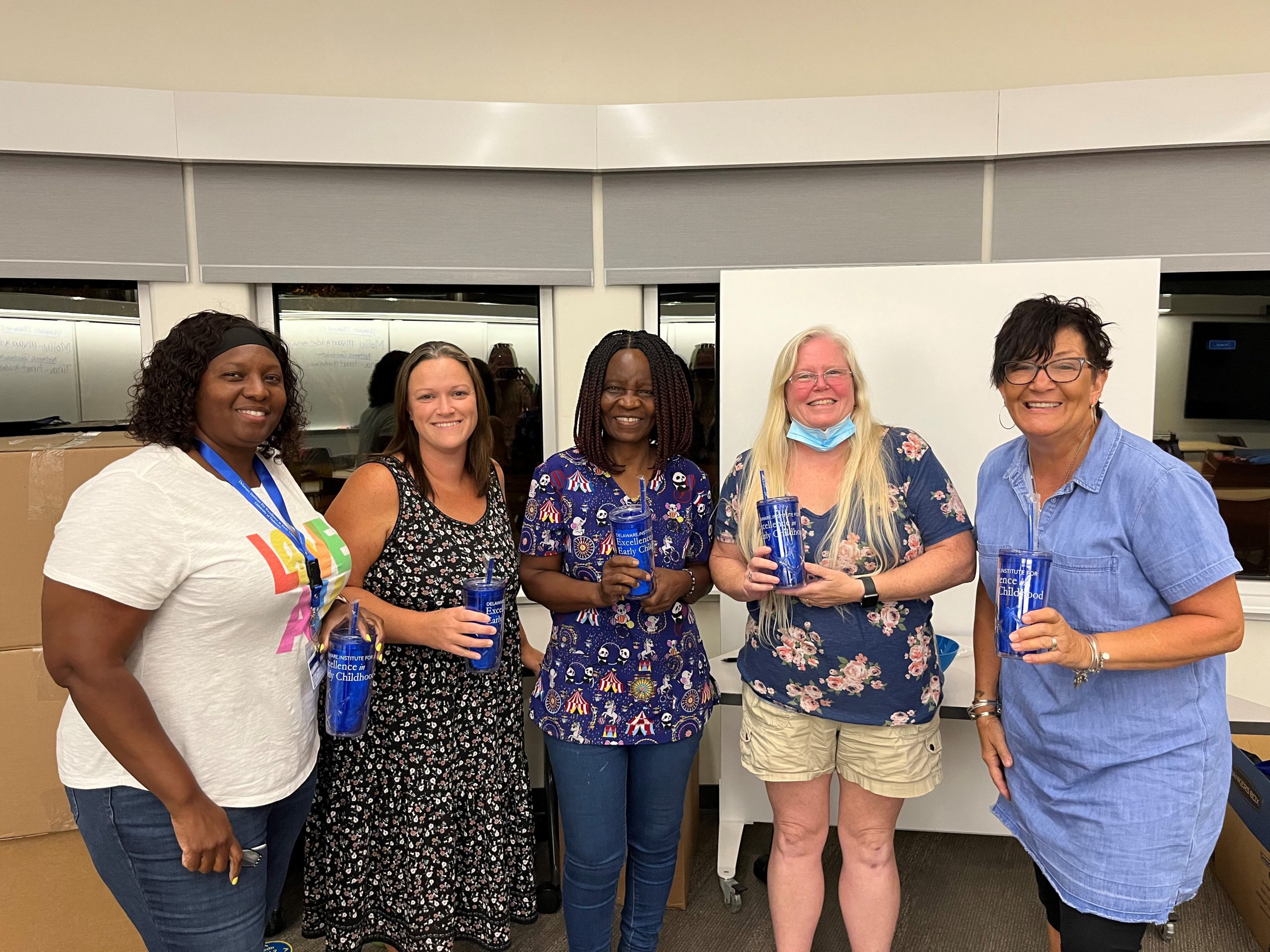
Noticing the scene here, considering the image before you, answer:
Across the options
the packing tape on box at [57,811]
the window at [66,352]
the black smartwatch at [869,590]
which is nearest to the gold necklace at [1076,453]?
the black smartwatch at [869,590]

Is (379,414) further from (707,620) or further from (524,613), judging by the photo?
(707,620)

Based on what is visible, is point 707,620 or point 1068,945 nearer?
point 1068,945

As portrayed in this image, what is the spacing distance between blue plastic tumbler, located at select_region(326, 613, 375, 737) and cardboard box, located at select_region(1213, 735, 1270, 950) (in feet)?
7.30

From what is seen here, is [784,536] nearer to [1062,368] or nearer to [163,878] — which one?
[1062,368]

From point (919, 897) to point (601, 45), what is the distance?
3.18 meters

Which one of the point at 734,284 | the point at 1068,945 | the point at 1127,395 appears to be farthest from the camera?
the point at 734,284

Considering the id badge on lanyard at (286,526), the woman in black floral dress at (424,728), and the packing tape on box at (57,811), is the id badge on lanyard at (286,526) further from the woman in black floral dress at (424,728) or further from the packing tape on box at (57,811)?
the packing tape on box at (57,811)

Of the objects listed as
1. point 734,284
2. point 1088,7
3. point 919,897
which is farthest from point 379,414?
point 1088,7

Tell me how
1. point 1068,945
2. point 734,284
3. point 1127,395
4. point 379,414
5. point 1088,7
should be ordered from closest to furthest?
point 1068,945, point 1127,395, point 734,284, point 1088,7, point 379,414

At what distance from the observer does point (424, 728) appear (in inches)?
65.6

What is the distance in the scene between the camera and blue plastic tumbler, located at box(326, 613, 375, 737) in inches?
51.8

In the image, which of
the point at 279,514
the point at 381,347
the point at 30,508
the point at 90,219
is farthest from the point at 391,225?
the point at 279,514

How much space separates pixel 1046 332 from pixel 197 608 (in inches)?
56.0

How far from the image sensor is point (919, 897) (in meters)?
2.41
